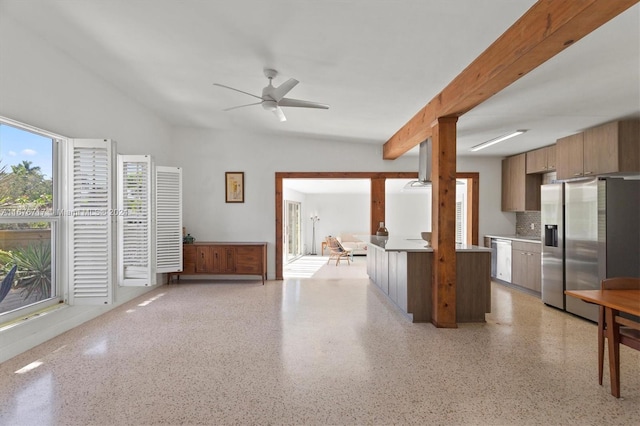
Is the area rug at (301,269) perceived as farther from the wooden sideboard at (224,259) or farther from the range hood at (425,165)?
the range hood at (425,165)

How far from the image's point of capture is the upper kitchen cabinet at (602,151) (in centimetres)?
414

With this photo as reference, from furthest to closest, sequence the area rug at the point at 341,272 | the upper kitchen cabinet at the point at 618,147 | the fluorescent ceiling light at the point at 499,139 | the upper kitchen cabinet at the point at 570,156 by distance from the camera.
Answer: the area rug at the point at 341,272 < the fluorescent ceiling light at the point at 499,139 < the upper kitchen cabinet at the point at 570,156 < the upper kitchen cabinet at the point at 618,147

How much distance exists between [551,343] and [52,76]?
5.79 metres

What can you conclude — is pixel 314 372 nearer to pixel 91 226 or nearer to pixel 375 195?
pixel 91 226

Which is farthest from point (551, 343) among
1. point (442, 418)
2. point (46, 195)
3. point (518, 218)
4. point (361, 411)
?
point (46, 195)

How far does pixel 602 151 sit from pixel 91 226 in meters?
6.21

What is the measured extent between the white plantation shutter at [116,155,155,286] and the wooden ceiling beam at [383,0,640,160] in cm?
387

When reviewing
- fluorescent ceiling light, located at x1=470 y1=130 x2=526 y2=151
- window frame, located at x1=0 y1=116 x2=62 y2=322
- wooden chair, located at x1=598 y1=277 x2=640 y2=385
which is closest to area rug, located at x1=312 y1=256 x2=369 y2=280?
fluorescent ceiling light, located at x1=470 y1=130 x2=526 y2=151

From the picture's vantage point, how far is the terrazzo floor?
2.19m

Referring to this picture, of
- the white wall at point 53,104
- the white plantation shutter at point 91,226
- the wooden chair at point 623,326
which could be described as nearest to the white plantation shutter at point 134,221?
the white wall at point 53,104

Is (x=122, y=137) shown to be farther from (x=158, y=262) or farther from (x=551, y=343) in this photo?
(x=551, y=343)

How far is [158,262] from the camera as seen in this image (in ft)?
18.1

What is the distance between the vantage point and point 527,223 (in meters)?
6.66

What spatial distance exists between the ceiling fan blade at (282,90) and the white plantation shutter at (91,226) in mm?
1847
